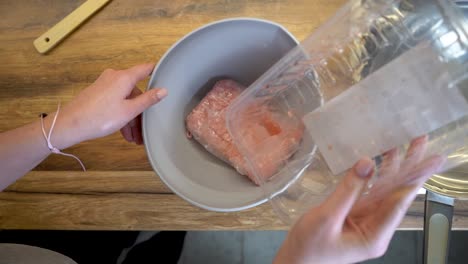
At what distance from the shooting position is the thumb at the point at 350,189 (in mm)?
426

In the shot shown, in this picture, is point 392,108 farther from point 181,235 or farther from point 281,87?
point 181,235

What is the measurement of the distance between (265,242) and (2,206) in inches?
28.2

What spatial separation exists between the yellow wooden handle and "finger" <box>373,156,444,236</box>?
2.11 ft

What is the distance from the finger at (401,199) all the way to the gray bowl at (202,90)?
172mm

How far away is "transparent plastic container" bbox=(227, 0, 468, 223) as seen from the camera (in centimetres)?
50

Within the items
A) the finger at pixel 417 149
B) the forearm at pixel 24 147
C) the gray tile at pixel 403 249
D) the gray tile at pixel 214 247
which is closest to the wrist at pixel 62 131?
the forearm at pixel 24 147

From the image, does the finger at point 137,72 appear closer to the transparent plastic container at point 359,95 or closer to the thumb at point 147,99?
the thumb at point 147,99

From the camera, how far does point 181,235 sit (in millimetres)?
1137

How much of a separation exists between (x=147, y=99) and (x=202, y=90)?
169mm

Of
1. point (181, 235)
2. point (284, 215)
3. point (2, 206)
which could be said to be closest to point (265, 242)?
point (181, 235)

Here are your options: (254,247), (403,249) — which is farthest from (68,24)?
(403,249)

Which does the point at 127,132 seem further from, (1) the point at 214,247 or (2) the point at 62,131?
(1) the point at 214,247

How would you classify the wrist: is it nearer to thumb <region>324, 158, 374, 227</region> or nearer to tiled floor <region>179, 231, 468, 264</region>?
thumb <region>324, 158, 374, 227</region>

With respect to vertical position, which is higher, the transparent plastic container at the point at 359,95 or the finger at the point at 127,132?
the transparent plastic container at the point at 359,95
